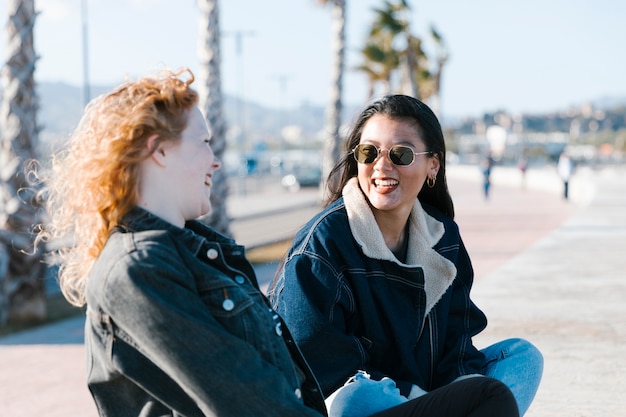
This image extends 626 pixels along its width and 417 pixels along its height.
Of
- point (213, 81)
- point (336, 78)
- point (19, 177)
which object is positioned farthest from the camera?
point (336, 78)

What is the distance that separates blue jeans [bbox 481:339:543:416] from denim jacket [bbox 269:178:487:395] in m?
0.07

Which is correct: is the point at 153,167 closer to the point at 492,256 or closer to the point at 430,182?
the point at 430,182

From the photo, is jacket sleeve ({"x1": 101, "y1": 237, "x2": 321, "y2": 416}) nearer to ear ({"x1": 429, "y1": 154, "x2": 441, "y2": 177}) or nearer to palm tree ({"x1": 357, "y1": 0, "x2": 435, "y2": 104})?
ear ({"x1": 429, "y1": 154, "x2": 441, "y2": 177})

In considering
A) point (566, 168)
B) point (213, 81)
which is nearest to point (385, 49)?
point (566, 168)

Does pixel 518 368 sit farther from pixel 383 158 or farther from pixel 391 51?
pixel 391 51

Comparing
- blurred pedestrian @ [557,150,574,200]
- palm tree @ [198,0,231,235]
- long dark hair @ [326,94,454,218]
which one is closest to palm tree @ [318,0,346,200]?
palm tree @ [198,0,231,235]

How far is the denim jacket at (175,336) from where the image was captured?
5.99 feet

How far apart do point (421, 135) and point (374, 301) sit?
66 cm

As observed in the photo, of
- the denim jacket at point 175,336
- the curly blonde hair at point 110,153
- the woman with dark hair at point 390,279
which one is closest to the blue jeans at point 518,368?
the woman with dark hair at point 390,279

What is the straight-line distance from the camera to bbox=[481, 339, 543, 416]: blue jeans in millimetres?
3002

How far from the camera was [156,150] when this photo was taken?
6.47ft

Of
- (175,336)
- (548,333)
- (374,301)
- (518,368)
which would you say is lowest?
(548,333)

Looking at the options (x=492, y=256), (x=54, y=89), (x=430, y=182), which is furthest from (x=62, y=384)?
(x=54, y=89)

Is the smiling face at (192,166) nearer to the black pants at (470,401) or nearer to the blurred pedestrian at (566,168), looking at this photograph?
the black pants at (470,401)
